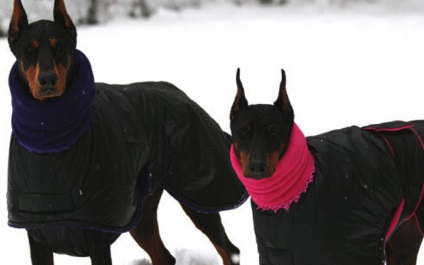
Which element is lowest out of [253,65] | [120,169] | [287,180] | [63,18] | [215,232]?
[253,65]

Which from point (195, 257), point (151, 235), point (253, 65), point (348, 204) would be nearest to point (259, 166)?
point (348, 204)

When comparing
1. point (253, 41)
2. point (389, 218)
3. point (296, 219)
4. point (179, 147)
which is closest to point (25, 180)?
point (179, 147)

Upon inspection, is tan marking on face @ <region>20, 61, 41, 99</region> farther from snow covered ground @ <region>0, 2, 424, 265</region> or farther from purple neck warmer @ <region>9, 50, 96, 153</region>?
snow covered ground @ <region>0, 2, 424, 265</region>

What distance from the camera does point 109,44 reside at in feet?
42.4

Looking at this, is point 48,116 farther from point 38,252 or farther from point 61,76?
point 38,252

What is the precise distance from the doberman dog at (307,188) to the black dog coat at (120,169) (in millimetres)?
693

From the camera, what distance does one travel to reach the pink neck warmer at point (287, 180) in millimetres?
3498

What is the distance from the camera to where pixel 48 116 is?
12.1 ft

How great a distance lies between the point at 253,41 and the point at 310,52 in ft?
4.26

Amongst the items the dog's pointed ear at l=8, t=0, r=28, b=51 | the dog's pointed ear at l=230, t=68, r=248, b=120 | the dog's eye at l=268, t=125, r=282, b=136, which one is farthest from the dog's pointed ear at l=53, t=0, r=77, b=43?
the dog's eye at l=268, t=125, r=282, b=136

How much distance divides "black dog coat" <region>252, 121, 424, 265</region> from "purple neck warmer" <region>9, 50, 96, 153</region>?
37.0 inches

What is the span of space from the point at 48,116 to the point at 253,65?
7.57m

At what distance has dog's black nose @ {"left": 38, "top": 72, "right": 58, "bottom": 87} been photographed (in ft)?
11.8

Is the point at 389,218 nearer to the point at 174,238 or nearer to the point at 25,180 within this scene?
the point at 25,180
